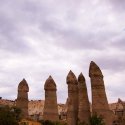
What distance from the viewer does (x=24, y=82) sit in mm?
71375

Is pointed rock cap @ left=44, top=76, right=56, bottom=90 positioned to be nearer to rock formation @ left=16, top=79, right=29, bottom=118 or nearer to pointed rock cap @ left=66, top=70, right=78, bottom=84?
rock formation @ left=16, top=79, right=29, bottom=118

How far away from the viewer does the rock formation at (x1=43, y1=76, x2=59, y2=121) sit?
66.3m

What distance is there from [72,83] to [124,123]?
12099mm

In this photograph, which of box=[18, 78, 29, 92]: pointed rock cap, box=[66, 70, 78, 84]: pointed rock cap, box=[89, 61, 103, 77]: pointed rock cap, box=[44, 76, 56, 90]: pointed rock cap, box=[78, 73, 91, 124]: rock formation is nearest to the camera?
box=[89, 61, 103, 77]: pointed rock cap

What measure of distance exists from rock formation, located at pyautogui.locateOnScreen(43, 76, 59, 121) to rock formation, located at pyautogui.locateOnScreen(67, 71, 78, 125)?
3889 millimetres

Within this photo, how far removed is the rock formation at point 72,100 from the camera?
6300 centimetres

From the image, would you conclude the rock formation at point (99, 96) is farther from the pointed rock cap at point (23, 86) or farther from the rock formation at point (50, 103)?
the pointed rock cap at point (23, 86)

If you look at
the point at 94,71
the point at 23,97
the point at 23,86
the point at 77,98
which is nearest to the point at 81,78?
the point at 77,98

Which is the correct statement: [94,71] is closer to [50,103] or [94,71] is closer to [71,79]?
[71,79]

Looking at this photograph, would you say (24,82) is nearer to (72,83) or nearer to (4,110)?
(72,83)

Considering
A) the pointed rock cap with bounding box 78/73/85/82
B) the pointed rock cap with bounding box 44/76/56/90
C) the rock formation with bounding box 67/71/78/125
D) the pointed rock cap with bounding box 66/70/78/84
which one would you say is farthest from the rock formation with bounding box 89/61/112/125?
the pointed rock cap with bounding box 44/76/56/90

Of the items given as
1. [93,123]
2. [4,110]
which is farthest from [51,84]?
[4,110]

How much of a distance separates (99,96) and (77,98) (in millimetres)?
8588

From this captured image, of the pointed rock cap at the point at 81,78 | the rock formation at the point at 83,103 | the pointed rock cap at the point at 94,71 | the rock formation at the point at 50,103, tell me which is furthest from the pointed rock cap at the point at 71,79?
the pointed rock cap at the point at 94,71
